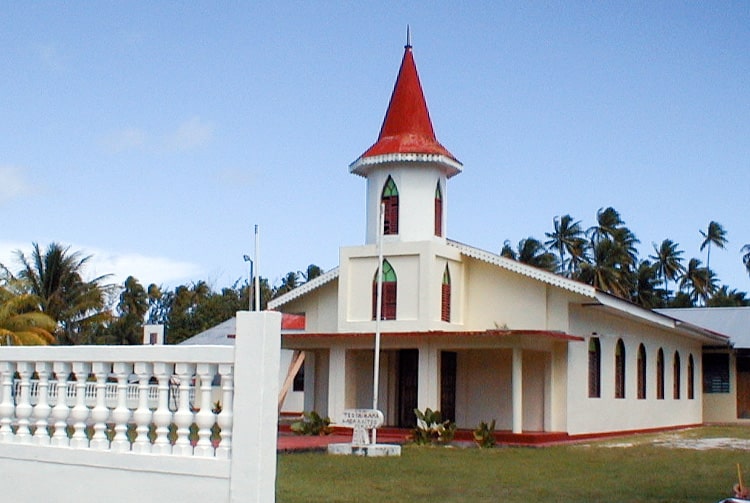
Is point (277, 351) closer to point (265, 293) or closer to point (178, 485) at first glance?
point (178, 485)

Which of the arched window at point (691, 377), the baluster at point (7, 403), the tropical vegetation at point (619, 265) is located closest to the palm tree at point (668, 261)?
the tropical vegetation at point (619, 265)

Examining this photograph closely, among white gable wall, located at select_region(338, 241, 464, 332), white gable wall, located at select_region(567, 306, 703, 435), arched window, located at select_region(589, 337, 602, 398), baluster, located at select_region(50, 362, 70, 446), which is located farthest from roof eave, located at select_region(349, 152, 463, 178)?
baluster, located at select_region(50, 362, 70, 446)

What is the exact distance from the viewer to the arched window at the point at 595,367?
25547mm

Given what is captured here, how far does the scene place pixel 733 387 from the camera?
1444 inches

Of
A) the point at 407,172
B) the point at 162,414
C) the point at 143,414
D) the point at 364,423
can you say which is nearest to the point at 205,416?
the point at 162,414

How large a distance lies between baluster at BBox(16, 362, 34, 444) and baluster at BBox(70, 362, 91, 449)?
0.40 metres

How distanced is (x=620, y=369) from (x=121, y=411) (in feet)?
74.8

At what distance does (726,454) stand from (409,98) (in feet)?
36.0

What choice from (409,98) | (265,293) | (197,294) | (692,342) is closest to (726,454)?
(409,98)

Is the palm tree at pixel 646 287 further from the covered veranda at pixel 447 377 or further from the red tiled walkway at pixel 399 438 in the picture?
the red tiled walkway at pixel 399 438

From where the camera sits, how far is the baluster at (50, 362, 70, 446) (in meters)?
6.38

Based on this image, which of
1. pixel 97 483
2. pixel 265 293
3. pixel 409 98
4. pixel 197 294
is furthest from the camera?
pixel 197 294

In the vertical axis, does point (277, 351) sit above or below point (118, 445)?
above

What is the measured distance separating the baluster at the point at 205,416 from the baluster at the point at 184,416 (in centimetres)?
6
